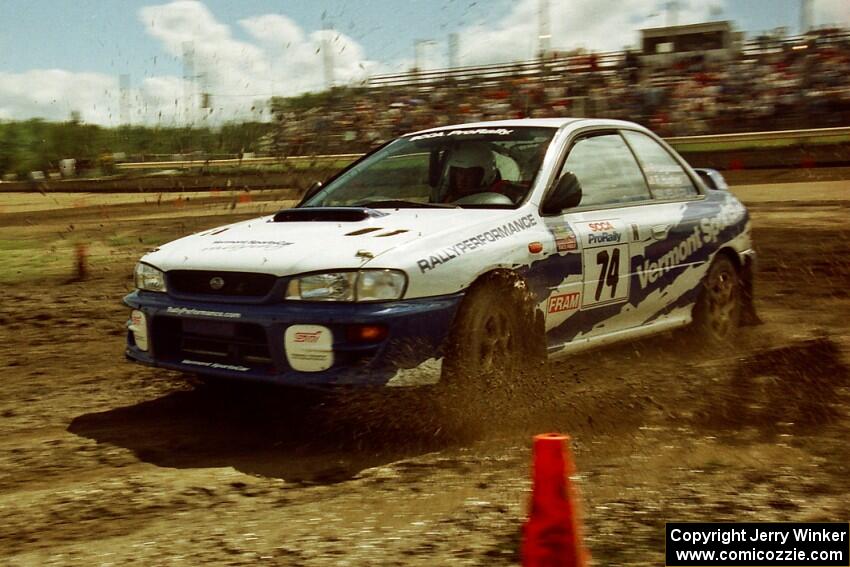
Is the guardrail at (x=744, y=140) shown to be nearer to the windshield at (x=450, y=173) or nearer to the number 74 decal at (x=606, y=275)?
the windshield at (x=450, y=173)

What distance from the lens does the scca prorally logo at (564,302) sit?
5.27 metres

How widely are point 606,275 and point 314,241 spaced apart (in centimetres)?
A: 172

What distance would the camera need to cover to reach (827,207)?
591 inches

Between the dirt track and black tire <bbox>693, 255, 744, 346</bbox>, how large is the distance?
0.15 metres

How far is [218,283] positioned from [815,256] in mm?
7929

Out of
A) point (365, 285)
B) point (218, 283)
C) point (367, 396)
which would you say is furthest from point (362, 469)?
point (218, 283)

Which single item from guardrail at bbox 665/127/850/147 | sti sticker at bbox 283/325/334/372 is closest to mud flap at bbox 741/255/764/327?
sti sticker at bbox 283/325/334/372

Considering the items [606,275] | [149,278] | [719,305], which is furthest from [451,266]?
[719,305]

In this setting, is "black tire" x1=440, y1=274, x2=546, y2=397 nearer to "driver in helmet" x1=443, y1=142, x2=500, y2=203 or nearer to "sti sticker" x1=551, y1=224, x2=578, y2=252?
"sti sticker" x1=551, y1=224, x2=578, y2=252

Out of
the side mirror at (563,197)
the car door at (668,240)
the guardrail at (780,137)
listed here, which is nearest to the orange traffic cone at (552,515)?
the side mirror at (563,197)

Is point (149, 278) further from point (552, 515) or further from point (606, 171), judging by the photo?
point (552, 515)

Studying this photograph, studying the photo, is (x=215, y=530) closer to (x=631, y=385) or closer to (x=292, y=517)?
(x=292, y=517)

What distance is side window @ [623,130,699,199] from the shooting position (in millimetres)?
6309

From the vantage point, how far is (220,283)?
4.80 m
